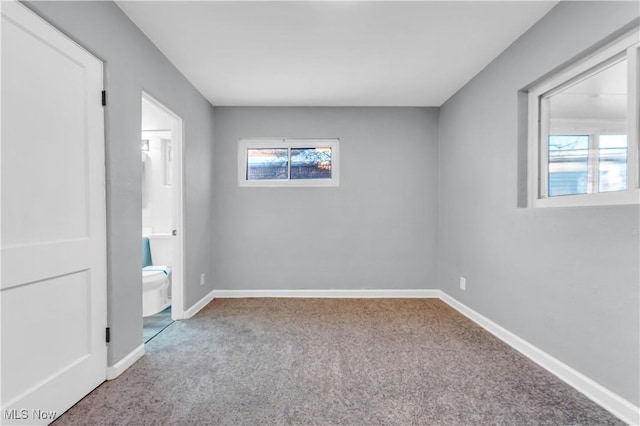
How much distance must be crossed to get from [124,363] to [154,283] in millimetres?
1353

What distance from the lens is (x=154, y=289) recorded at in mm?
3410

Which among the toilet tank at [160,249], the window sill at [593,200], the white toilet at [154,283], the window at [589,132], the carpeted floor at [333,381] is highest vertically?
the window at [589,132]

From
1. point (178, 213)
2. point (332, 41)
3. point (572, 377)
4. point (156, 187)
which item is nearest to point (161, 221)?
point (156, 187)

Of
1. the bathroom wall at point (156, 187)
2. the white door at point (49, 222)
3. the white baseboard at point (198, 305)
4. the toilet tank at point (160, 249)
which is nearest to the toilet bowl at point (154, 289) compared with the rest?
the toilet tank at point (160, 249)

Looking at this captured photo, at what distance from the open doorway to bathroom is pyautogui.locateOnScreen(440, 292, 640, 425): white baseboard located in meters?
3.01

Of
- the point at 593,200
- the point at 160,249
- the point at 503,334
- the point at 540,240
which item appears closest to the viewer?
the point at 593,200

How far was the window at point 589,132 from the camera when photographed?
1729 millimetres

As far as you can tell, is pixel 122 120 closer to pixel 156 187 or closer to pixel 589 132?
pixel 156 187

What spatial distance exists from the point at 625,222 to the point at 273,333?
2.56 metres

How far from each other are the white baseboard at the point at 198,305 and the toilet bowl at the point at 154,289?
427 mm

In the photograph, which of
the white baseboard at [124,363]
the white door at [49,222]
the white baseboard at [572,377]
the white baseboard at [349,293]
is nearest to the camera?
the white door at [49,222]

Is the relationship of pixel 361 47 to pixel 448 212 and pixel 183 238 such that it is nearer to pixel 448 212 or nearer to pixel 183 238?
pixel 448 212

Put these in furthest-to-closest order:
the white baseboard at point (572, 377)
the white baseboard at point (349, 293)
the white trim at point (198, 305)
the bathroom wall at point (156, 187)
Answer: the bathroom wall at point (156, 187) < the white baseboard at point (349, 293) < the white trim at point (198, 305) < the white baseboard at point (572, 377)

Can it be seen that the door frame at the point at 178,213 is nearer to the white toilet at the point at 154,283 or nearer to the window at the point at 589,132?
the white toilet at the point at 154,283
